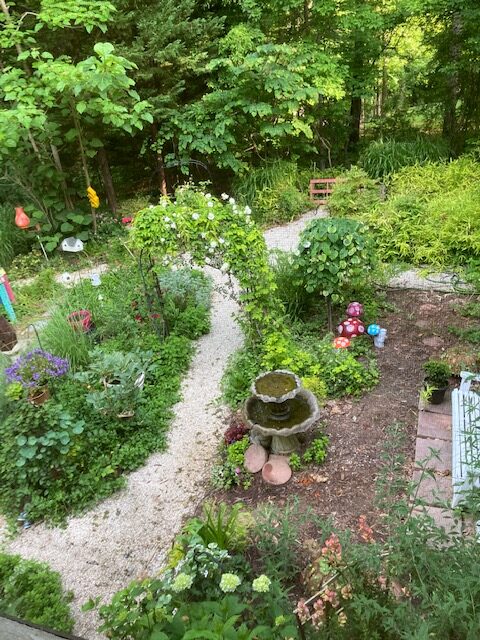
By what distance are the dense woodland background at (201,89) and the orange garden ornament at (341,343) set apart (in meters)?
3.79

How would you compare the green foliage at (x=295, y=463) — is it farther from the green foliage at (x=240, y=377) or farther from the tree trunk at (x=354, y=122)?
the tree trunk at (x=354, y=122)

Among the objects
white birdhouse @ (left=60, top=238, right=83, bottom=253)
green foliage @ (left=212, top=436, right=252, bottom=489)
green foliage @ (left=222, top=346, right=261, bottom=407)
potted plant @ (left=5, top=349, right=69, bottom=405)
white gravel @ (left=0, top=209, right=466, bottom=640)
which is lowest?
white gravel @ (left=0, top=209, right=466, bottom=640)

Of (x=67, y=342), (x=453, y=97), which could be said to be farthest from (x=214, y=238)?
(x=453, y=97)

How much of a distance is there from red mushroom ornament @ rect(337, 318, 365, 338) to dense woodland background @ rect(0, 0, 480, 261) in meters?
3.68

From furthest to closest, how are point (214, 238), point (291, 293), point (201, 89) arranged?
point (201, 89), point (291, 293), point (214, 238)

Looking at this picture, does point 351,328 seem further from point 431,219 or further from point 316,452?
point 431,219

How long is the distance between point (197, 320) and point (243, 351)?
93cm

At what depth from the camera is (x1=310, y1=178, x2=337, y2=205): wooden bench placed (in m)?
8.42

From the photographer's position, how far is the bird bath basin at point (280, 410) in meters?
3.57

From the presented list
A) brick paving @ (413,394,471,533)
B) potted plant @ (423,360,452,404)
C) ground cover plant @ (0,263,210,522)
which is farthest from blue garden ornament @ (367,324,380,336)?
ground cover plant @ (0,263,210,522)

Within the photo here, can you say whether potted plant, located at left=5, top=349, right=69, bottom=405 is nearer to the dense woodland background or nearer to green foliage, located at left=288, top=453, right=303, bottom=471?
green foliage, located at left=288, top=453, right=303, bottom=471

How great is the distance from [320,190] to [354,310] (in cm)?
430

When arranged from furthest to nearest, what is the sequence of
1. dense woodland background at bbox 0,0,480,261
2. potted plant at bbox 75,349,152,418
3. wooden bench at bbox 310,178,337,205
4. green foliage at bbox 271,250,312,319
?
1. wooden bench at bbox 310,178,337,205
2. dense woodland background at bbox 0,0,480,261
3. green foliage at bbox 271,250,312,319
4. potted plant at bbox 75,349,152,418

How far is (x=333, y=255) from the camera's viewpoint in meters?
4.62
